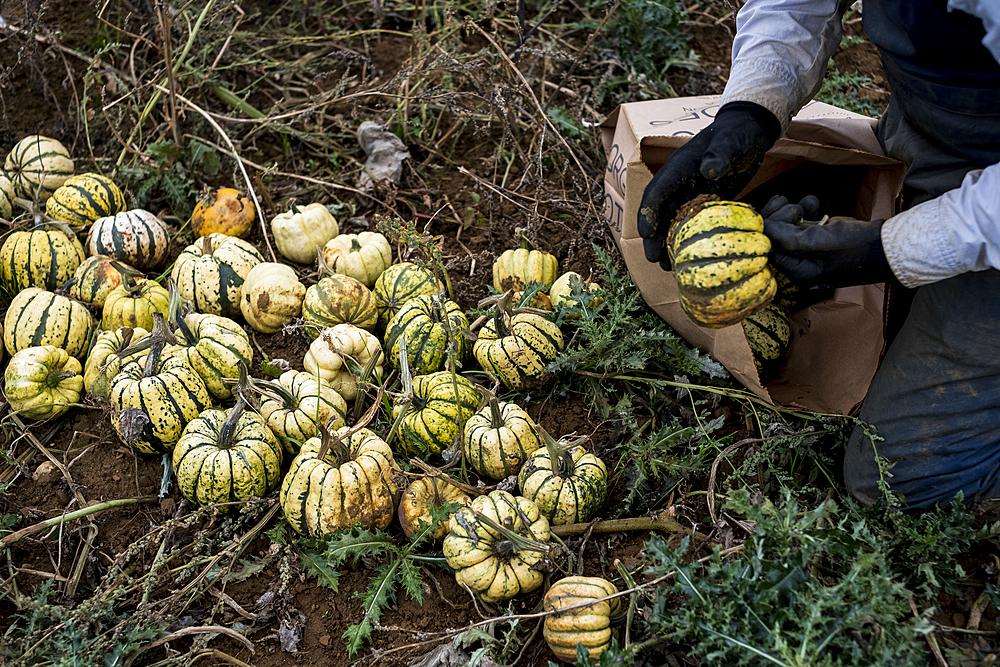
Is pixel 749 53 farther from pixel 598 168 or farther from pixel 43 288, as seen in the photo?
pixel 43 288

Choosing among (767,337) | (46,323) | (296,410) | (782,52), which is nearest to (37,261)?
(46,323)

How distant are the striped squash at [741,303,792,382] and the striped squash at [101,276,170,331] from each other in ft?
9.31

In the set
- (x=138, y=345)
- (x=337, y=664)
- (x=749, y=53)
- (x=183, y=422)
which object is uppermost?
(x=749, y=53)

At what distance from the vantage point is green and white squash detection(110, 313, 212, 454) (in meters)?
2.96

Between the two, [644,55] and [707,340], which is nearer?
[707,340]

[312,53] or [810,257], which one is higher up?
[810,257]

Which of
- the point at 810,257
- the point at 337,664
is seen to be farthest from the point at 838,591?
the point at 337,664

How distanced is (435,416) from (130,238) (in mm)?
2175

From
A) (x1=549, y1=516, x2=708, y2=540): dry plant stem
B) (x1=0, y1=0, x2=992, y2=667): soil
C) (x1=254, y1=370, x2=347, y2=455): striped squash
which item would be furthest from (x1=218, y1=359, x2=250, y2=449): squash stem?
(x1=549, y1=516, x2=708, y2=540): dry plant stem

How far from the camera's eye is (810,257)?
2578 millimetres

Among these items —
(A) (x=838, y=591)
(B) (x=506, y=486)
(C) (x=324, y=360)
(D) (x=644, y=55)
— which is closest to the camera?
(A) (x=838, y=591)

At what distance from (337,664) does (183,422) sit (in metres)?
1.24

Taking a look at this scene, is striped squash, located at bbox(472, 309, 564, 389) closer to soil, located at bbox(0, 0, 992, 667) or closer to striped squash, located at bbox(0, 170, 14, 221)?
soil, located at bbox(0, 0, 992, 667)

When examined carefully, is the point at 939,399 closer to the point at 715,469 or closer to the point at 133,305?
the point at 715,469
